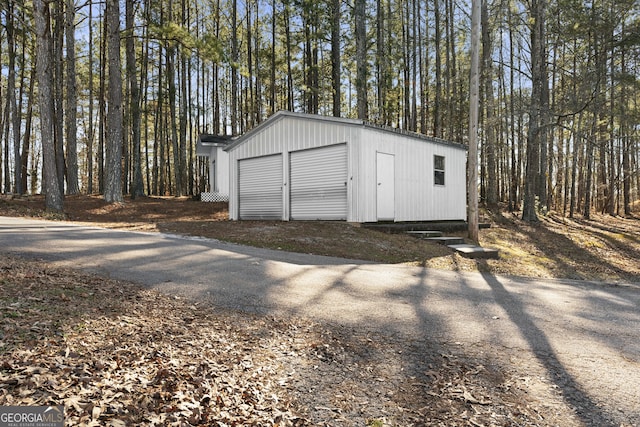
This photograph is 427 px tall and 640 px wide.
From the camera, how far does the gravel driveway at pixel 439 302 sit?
3045 mm

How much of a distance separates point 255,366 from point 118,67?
1733 centimetres

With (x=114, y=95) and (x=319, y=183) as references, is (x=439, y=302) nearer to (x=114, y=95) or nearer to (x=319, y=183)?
(x=319, y=183)

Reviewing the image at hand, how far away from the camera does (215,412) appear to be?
2.33 meters

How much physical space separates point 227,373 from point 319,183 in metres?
10.9

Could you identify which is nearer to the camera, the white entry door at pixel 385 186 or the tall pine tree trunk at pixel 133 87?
the white entry door at pixel 385 186

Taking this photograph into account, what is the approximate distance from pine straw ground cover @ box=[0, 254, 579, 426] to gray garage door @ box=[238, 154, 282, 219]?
36.3 ft

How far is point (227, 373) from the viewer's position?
2.83m

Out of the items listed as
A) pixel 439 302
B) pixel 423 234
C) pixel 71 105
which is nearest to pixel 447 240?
pixel 423 234

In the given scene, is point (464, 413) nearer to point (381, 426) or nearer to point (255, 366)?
point (381, 426)

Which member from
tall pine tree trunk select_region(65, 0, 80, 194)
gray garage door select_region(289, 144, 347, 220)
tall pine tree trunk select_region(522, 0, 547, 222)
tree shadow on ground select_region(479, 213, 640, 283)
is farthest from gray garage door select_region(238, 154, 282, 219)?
tall pine tree trunk select_region(65, 0, 80, 194)

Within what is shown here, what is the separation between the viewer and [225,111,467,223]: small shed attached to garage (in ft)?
41.3

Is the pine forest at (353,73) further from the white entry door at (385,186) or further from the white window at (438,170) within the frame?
the white entry door at (385,186)

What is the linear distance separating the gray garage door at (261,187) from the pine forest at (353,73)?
137 inches

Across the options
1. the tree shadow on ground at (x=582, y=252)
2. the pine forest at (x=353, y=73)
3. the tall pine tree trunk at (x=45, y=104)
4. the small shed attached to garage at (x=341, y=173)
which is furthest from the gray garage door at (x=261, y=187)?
the tree shadow on ground at (x=582, y=252)
